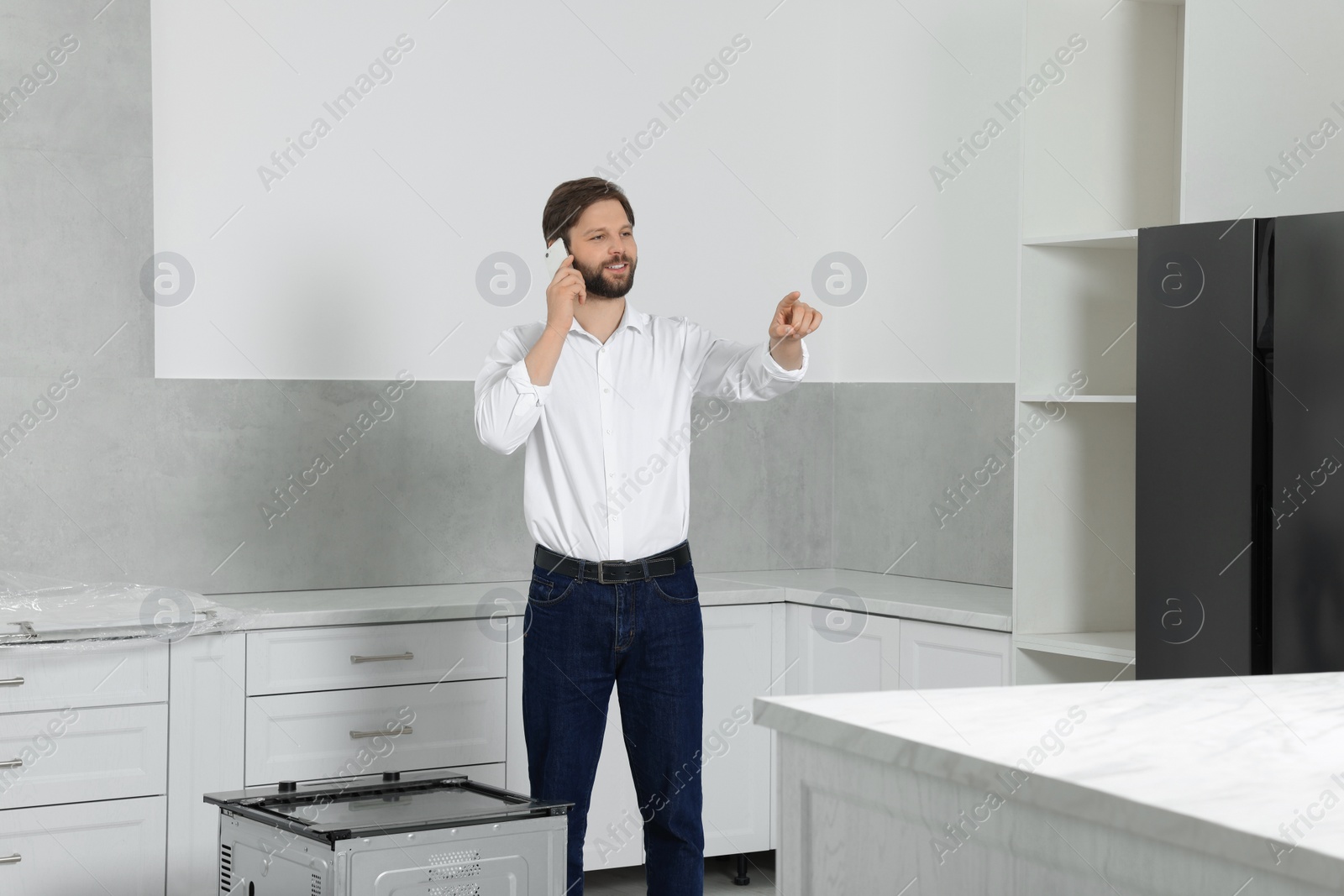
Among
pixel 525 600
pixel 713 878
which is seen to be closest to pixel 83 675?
pixel 525 600

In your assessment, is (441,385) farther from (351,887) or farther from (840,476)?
(351,887)

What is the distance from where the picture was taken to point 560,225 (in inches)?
104

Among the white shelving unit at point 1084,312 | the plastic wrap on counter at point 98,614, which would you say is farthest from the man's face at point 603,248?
the plastic wrap on counter at point 98,614

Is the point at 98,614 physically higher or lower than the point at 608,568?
lower

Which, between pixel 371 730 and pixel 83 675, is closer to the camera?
pixel 83 675

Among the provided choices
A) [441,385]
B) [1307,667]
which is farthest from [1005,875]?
[441,385]

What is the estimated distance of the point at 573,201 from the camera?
2.64 m

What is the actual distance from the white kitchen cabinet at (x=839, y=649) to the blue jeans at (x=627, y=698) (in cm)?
87

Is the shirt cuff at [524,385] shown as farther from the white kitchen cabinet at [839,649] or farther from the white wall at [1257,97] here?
the white wall at [1257,97]

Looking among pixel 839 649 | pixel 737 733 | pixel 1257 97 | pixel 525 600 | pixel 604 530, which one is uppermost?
pixel 1257 97

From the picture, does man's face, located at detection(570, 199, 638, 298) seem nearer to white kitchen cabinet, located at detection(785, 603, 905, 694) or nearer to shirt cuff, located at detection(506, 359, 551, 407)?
shirt cuff, located at detection(506, 359, 551, 407)

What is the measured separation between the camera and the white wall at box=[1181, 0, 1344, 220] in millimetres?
2795

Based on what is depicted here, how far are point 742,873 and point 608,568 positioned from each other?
58.2 inches

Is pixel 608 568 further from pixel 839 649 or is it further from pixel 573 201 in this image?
pixel 839 649
